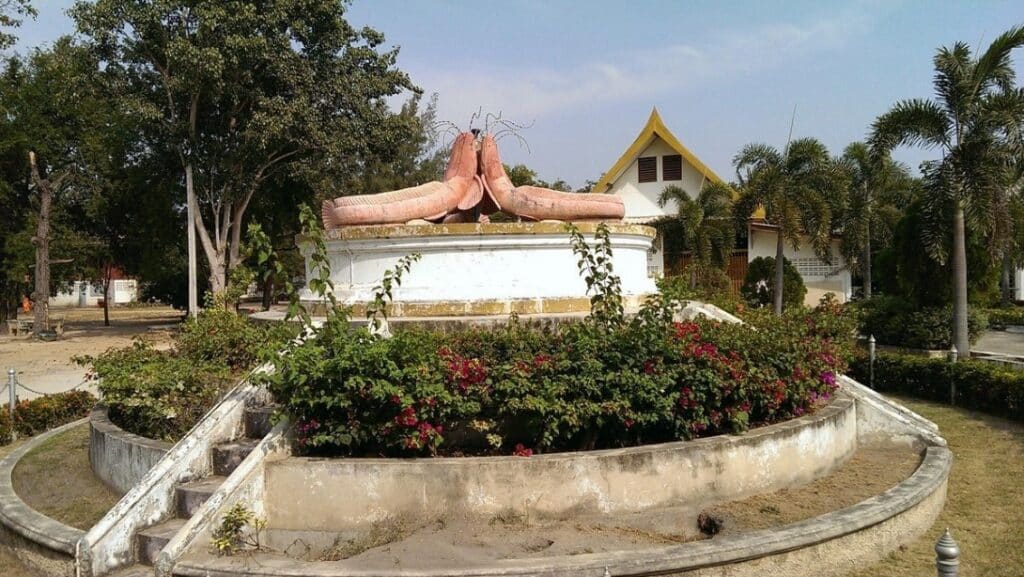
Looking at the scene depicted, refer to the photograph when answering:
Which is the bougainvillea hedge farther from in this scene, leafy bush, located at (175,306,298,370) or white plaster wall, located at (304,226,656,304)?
white plaster wall, located at (304,226,656,304)

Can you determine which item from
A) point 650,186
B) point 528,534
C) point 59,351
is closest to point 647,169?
point 650,186

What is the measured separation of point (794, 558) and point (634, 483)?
106 centimetres

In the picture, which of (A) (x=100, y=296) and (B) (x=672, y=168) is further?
(A) (x=100, y=296)

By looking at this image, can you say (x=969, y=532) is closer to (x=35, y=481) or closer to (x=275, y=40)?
(x=35, y=481)

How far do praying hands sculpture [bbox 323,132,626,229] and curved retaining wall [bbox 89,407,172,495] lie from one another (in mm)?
3426

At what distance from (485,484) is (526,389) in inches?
28.2

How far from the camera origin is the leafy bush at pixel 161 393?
6379 mm

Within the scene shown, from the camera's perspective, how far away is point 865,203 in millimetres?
25500

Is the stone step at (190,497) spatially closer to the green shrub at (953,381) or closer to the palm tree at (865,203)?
the green shrub at (953,381)

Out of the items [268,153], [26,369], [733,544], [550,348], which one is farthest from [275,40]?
[733,544]

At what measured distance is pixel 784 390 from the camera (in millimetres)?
5902

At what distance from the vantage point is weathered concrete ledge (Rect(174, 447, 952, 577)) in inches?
161

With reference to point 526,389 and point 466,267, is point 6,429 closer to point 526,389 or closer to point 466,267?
point 466,267

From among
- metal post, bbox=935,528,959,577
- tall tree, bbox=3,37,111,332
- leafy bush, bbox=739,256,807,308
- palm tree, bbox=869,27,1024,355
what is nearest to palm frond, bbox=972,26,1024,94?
palm tree, bbox=869,27,1024,355
